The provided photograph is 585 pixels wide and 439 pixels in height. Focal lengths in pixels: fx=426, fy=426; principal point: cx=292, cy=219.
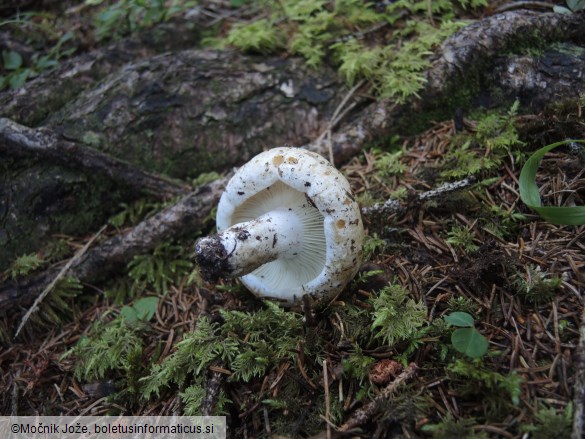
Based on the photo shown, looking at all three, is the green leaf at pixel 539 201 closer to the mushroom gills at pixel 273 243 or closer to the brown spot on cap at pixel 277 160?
the mushroom gills at pixel 273 243

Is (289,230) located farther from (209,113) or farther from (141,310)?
(209,113)

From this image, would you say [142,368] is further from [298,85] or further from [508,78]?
[508,78]

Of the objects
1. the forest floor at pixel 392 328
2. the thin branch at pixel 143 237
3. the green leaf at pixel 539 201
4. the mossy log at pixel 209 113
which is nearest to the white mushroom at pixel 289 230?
the forest floor at pixel 392 328

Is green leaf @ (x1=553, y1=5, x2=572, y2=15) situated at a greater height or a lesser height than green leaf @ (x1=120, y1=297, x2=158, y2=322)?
greater

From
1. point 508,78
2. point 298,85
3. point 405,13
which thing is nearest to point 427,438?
point 508,78

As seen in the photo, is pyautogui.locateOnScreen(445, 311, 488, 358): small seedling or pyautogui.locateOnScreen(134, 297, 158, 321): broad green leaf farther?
pyautogui.locateOnScreen(134, 297, 158, 321): broad green leaf

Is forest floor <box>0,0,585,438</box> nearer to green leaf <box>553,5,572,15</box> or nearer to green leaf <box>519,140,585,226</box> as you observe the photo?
green leaf <box>519,140,585,226</box>

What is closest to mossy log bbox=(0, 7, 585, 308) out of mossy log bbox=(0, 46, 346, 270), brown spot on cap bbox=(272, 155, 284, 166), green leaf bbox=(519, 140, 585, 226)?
mossy log bbox=(0, 46, 346, 270)
